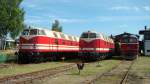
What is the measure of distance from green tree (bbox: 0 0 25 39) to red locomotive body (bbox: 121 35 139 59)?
32.5m

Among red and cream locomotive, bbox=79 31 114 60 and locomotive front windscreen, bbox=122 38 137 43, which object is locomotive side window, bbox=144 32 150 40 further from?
red and cream locomotive, bbox=79 31 114 60

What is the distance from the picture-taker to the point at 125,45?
4425 centimetres

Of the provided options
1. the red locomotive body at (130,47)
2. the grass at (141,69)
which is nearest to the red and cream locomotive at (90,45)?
the grass at (141,69)

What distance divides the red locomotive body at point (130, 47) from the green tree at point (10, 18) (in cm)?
3249

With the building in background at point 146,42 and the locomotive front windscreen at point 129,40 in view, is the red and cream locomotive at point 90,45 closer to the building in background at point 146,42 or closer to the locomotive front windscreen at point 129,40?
the locomotive front windscreen at point 129,40

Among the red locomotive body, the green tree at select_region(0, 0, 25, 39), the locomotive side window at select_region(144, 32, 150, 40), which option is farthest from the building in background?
the green tree at select_region(0, 0, 25, 39)

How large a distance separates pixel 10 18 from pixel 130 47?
3455 centimetres

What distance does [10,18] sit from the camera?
236 ft

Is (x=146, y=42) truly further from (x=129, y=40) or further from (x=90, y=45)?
(x=90, y=45)

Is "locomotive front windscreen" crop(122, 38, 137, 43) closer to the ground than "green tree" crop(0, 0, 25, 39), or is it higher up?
closer to the ground

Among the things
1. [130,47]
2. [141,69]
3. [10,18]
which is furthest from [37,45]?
[10,18]

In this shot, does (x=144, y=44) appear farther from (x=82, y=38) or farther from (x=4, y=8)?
(x=4, y=8)

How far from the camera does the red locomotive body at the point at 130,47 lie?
43.8m

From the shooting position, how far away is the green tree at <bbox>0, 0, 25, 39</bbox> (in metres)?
70.9
